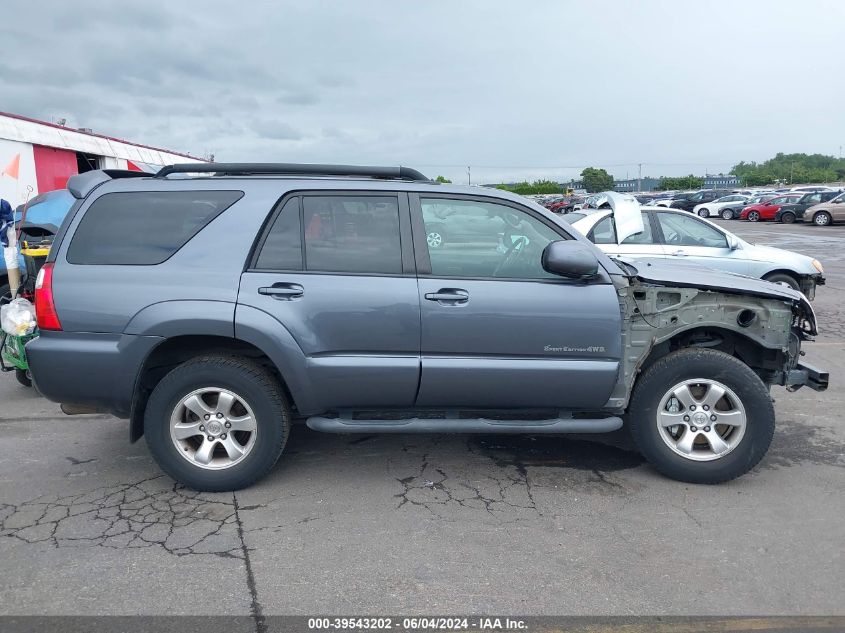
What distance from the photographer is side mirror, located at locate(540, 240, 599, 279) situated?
3.91 m

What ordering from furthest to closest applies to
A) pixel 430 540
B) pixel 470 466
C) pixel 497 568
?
pixel 470 466
pixel 430 540
pixel 497 568

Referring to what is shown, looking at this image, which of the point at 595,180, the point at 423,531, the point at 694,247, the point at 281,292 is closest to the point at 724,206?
the point at 694,247

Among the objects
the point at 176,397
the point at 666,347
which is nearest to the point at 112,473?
the point at 176,397

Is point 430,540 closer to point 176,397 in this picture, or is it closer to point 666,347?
point 176,397

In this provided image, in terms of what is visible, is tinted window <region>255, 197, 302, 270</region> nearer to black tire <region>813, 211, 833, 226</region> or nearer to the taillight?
the taillight

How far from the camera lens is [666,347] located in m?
4.43

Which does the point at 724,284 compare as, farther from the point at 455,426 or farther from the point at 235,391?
the point at 235,391

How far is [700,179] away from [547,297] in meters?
120

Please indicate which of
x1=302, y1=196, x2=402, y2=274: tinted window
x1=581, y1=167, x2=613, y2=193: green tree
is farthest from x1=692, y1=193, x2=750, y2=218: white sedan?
x1=581, y1=167, x2=613, y2=193: green tree

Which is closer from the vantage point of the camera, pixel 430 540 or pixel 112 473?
pixel 430 540

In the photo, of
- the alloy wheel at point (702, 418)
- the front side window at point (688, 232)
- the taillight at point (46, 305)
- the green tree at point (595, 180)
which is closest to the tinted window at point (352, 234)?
the taillight at point (46, 305)

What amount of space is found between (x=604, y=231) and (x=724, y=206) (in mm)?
36782

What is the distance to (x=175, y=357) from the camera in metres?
4.22

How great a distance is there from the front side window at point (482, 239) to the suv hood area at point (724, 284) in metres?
0.63
